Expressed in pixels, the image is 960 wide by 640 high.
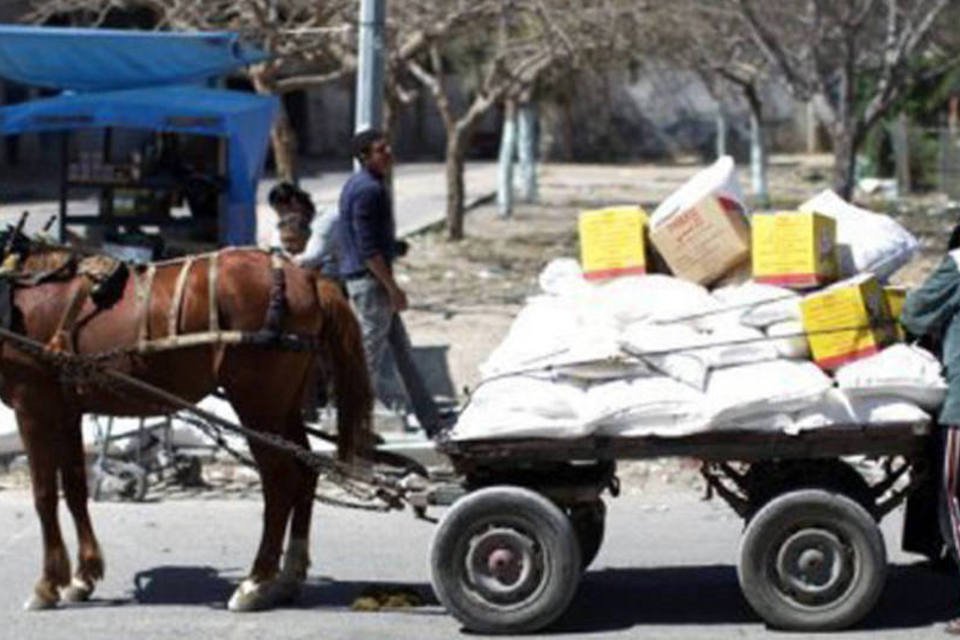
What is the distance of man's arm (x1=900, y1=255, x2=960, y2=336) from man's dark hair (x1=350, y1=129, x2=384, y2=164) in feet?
11.6

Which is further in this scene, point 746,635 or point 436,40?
point 436,40

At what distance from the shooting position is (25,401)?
334 inches

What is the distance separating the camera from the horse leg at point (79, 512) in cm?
859

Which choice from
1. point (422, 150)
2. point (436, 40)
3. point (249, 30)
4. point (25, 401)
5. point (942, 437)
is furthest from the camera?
point (422, 150)

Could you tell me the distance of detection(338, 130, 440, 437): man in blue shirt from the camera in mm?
10828

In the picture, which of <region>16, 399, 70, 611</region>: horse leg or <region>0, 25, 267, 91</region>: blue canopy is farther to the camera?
<region>0, 25, 267, 91</region>: blue canopy

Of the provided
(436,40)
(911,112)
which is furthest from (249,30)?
(911,112)

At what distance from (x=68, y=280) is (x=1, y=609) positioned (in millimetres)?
1410

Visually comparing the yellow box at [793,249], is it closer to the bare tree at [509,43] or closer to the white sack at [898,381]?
the white sack at [898,381]

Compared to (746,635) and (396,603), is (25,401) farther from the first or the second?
(746,635)

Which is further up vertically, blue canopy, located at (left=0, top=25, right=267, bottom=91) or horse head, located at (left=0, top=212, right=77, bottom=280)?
blue canopy, located at (left=0, top=25, right=267, bottom=91)

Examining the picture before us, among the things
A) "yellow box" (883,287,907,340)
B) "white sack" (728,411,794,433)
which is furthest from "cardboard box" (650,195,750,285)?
"white sack" (728,411,794,433)

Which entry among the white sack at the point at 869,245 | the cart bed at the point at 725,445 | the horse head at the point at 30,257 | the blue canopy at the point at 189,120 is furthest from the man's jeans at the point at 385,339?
the white sack at the point at 869,245

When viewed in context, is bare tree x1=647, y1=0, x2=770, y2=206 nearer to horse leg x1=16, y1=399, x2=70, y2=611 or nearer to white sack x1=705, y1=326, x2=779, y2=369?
white sack x1=705, y1=326, x2=779, y2=369
